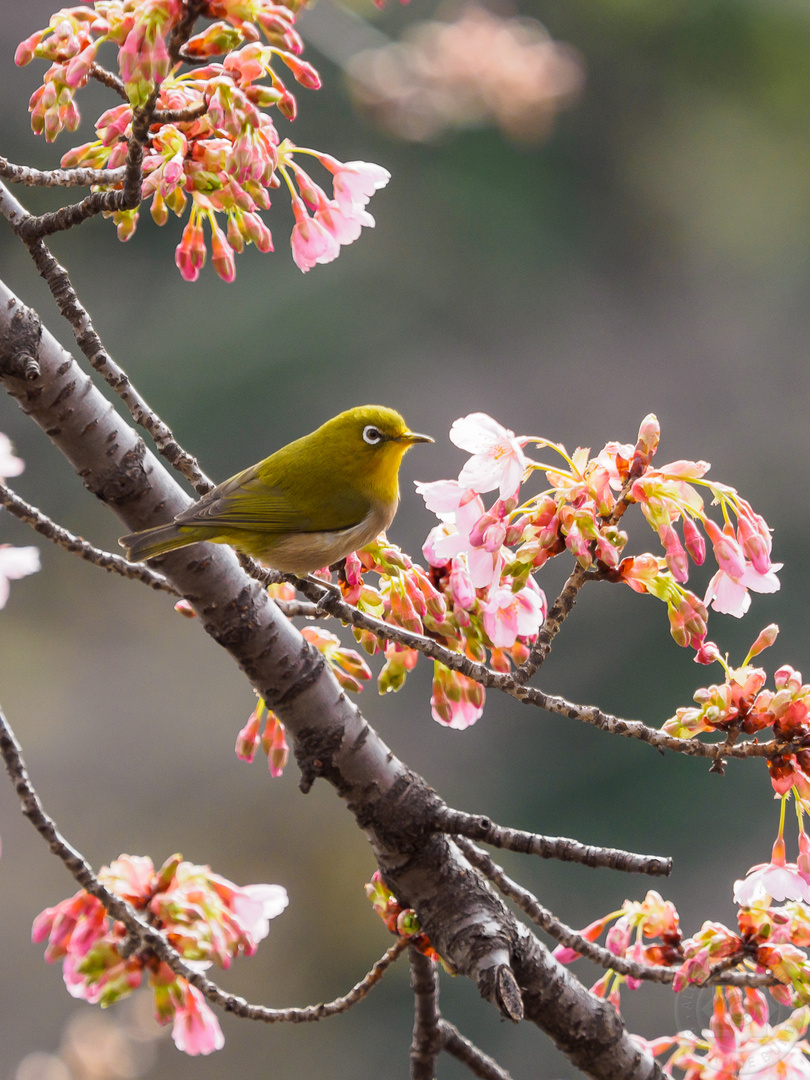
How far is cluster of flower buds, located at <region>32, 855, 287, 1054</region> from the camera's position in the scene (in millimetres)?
1285

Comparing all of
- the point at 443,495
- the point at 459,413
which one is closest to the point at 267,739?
the point at 443,495

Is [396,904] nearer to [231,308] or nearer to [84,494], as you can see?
[84,494]

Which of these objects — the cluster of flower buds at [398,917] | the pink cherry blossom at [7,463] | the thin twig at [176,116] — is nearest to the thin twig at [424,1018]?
the cluster of flower buds at [398,917]

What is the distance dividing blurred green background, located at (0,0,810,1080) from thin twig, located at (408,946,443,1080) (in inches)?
190

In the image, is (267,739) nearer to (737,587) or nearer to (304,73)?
(737,587)

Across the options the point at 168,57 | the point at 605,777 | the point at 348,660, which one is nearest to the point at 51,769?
the point at 605,777

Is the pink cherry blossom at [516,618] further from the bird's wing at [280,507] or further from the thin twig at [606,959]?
the bird's wing at [280,507]

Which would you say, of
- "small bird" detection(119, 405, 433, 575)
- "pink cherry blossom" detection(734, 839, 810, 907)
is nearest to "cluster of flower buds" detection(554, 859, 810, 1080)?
"pink cherry blossom" detection(734, 839, 810, 907)

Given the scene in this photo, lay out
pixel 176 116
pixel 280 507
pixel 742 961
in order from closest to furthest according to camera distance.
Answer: pixel 176 116 < pixel 742 961 < pixel 280 507

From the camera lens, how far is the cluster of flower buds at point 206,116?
0.88 meters

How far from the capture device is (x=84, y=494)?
7312 mm

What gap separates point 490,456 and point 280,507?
2.53 ft

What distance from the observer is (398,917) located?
4.33 feet

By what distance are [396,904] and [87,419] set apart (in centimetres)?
74
